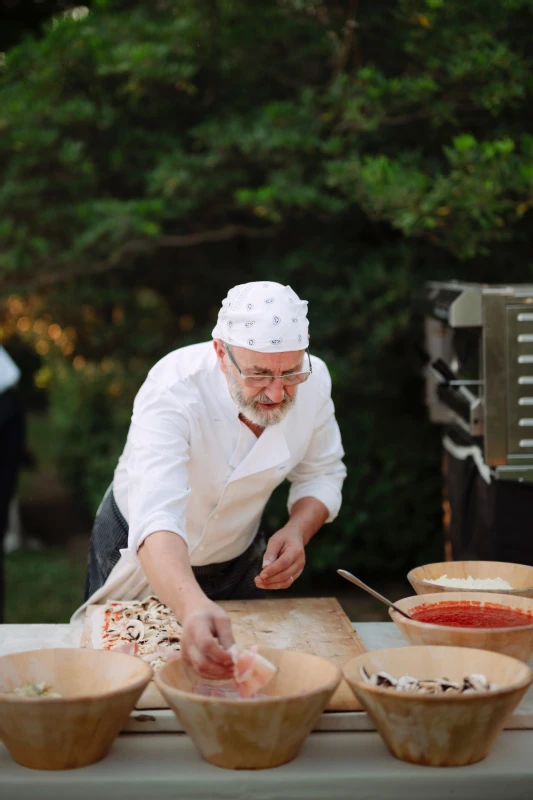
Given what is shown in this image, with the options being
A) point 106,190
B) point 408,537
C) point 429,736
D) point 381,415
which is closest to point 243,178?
point 106,190

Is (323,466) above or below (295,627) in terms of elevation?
A: above

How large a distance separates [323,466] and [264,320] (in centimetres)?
66

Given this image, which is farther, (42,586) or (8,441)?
(42,586)

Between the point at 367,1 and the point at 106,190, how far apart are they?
1608 mm

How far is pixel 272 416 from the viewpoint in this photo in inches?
86.3

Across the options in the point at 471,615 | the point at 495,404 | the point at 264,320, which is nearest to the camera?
the point at 471,615

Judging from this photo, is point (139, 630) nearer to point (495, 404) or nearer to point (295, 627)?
point (295, 627)

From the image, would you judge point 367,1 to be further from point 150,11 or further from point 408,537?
point 408,537

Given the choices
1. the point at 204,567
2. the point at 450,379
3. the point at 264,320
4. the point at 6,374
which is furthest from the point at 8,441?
the point at 264,320

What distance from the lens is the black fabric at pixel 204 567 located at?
8.71 feet

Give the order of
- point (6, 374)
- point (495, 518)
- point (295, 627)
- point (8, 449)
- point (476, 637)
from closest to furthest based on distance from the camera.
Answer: point (476, 637), point (295, 627), point (495, 518), point (6, 374), point (8, 449)

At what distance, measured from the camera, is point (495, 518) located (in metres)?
3.21

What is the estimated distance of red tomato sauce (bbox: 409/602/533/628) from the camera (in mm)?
1904

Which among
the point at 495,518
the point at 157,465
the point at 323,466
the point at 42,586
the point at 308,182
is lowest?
the point at 42,586
